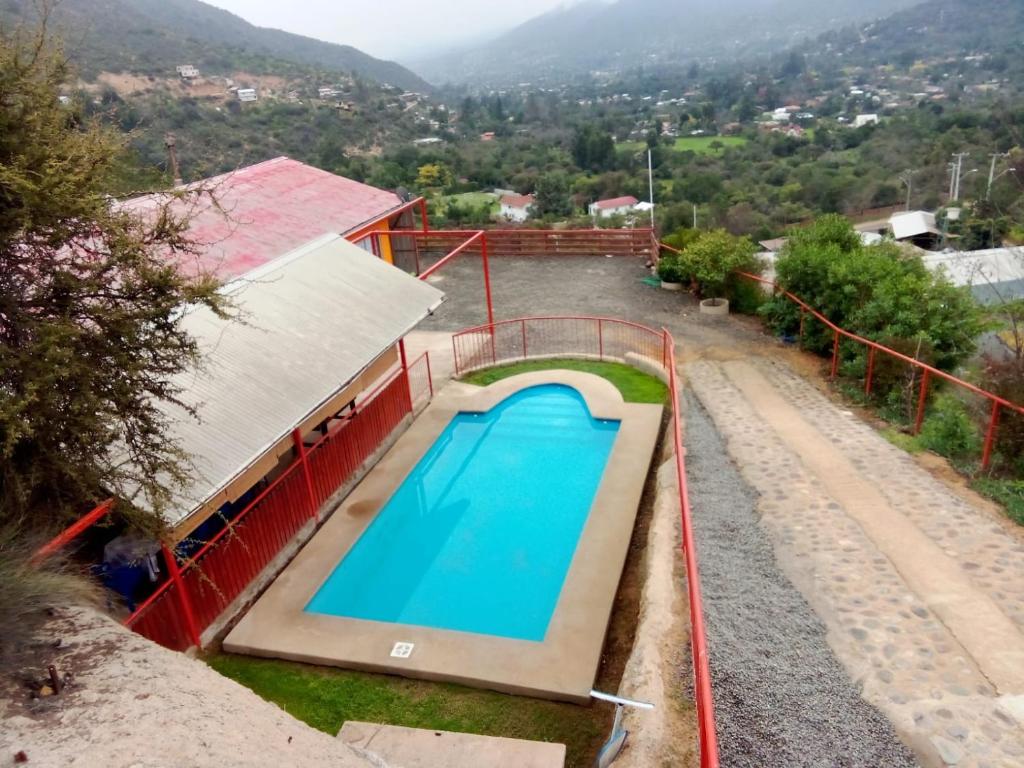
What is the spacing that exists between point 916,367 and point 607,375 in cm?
655

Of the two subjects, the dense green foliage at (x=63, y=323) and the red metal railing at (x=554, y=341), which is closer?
the dense green foliage at (x=63, y=323)

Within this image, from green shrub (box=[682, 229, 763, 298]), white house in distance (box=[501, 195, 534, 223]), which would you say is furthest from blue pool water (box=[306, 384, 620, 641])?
white house in distance (box=[501, 195, 534, 223])

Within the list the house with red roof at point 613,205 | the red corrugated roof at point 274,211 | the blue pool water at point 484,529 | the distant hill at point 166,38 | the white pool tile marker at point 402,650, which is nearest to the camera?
the white pool tile marker at point 402,650

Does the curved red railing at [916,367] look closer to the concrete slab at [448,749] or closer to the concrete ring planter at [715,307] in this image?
the concrete ring planter at [715,307]

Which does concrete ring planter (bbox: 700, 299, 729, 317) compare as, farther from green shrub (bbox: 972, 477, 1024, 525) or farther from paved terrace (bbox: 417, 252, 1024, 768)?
green shrub (bbox: 972, 477, 1024, 525)

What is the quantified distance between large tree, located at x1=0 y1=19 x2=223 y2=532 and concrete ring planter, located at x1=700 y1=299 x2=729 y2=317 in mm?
15904

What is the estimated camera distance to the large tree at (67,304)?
652 cm

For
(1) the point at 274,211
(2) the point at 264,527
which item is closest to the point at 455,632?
(2) the point at 264,527

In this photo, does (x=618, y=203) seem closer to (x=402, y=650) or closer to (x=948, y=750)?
(x=402, y=650)

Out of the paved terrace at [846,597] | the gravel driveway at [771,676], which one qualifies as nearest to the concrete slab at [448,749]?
the paved terrace at [846,597]

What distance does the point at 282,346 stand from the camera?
11.6 meters

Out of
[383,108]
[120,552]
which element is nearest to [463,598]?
[120,552]

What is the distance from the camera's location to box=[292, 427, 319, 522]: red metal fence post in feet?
36.1

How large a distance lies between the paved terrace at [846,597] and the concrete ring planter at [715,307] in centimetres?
683
